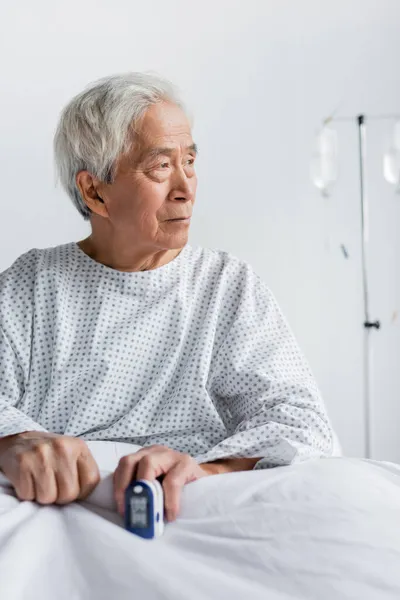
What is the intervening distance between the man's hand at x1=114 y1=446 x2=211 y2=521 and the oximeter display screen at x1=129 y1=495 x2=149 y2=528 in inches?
2.5

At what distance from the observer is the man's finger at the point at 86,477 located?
53.2 inches

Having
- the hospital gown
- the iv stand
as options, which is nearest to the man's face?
the hospital gown

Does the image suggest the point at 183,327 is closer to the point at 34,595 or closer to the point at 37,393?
the point at 37,393

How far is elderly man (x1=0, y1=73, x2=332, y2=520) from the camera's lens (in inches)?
A: 65.8

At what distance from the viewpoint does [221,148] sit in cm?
275

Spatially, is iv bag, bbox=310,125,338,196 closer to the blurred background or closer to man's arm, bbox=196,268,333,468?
the blurred background

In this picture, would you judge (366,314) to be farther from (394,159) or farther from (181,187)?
(181,187)

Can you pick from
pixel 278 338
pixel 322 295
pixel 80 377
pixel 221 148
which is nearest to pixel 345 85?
pixel 221 148

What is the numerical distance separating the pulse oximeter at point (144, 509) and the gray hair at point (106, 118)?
0.73m

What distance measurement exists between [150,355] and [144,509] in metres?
0.54

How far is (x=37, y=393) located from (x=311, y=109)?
155cm

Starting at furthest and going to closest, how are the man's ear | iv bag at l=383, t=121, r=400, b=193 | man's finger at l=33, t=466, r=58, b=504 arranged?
iv bag at l=383, t=121, r=400, b=193
the man's ear
man's finger at l=33, t=466, r=58, b=504

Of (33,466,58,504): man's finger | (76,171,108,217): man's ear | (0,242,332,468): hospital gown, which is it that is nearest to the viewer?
(33,466,58,504): man's finger

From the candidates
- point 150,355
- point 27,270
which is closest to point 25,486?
point 150,355
